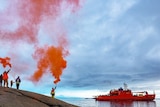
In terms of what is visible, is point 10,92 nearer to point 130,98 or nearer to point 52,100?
point 52,100

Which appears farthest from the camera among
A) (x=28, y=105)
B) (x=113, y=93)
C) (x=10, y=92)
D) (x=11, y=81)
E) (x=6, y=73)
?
(x=113, y=93)

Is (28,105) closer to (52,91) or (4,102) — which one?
(4,102)

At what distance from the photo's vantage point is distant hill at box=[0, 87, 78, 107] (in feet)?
73.8

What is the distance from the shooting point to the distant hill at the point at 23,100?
2248 cm

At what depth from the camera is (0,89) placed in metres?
25.0

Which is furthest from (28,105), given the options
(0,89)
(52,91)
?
(52,91)

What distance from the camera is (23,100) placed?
24.1 m

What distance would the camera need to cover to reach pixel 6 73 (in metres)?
33.7

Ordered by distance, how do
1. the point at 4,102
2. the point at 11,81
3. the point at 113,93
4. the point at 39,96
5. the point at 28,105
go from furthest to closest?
the point at 113,93
the point at 11,81
the point at 39,96
the point at 28,105
the point at 4,102

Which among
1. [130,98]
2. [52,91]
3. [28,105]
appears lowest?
[28,105]

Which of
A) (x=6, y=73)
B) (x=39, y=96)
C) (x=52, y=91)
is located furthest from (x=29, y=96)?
(x=52, y=91)

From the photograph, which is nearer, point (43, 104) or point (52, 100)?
point (43, 104)

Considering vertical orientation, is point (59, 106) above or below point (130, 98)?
below

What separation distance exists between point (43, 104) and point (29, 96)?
1561 millimetres
